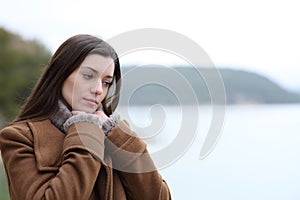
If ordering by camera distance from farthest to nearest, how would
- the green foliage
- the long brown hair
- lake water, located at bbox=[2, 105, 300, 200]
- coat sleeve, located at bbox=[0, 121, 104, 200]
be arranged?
the green foliage
lake water, located at bbox=[2, 105, 300, 200]
the long brown hair
coat sleeve, located at bbox=[0, 121, 104, 200]

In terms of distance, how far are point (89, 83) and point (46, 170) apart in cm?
20

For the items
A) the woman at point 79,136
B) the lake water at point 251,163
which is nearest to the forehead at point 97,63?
the woman at point 79,136

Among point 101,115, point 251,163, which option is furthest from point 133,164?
point 251,163

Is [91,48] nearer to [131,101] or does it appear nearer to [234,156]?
[131,101]

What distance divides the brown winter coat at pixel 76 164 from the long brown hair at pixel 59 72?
0.12 ft

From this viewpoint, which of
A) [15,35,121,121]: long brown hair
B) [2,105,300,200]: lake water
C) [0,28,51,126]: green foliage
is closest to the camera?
[15,35,121,121]: long brown hair

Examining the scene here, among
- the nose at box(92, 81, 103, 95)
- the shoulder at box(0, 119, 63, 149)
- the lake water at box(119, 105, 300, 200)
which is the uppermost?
the nose at box(92, 81, 103, 95)

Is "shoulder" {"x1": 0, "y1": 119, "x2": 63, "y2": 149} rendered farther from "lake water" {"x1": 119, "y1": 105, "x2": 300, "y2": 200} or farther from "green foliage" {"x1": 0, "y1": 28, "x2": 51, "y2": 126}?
"green foliage" {"x1": 0, "y1": 28, "x2": 51, "y2": 126}

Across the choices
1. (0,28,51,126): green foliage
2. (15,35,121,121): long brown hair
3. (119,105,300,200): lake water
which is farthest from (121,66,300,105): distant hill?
(0,28,51,126): green foliage

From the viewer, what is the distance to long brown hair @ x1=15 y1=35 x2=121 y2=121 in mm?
1068

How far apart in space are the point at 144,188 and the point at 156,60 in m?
0.28

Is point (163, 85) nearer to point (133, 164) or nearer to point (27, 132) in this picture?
point (133, 164)

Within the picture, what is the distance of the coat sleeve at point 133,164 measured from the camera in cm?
106

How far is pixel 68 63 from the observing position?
1.07m
